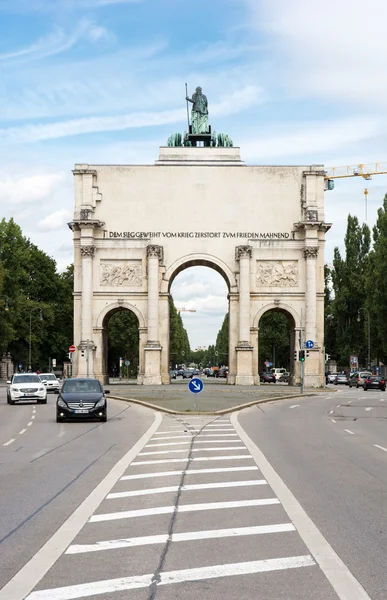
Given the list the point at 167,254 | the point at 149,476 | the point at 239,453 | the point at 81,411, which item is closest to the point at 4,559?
the point at 149,476

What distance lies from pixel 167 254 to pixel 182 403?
3245 centimetres

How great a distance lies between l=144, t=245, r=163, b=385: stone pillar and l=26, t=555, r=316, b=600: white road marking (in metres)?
61.8

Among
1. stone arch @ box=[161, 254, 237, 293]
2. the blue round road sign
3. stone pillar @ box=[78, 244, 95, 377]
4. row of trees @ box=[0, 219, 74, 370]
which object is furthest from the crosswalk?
row of trees @ box=[0, 219, 74, 370]

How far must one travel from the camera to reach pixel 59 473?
15.3 metres

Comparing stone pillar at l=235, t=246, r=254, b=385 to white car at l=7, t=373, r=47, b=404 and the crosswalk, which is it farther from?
the crosswalk

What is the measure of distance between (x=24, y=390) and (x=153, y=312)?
28.5 metres

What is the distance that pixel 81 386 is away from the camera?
31.3 metres

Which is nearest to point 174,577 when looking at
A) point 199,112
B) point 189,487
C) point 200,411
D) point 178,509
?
point 178,509

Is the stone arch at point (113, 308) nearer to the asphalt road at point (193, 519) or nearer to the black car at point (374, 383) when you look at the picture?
the black car at point (374, 383)

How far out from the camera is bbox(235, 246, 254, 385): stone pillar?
70.2 m

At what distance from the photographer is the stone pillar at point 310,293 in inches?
2798

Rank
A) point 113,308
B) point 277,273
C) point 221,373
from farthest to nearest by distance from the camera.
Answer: point 221,373 → point 277,273 → point 113,308

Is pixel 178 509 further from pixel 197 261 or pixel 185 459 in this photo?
pixel 197 261

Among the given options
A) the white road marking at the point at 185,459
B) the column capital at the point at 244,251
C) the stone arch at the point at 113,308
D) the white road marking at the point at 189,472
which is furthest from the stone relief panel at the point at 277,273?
the white road marking at the point at 189,472
